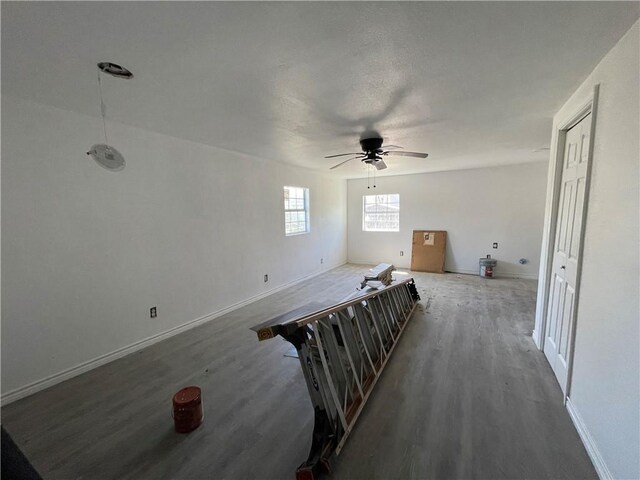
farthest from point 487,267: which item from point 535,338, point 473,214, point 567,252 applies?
point 567,252

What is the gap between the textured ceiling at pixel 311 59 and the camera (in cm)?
121

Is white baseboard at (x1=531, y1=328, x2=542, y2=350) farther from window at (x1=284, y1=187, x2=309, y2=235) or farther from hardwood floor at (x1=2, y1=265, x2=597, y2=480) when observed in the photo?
window at (x1=284, y1=187, x2=309, y2=235)

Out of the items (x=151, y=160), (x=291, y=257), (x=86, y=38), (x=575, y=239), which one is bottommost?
(x=291, y=257)

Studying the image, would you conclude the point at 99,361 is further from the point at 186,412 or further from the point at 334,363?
the point at 334,363

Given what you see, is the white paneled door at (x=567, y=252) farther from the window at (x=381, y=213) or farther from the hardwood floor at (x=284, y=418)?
the window at (x=381, y=213)

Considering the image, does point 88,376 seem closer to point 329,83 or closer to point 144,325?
point 144,325

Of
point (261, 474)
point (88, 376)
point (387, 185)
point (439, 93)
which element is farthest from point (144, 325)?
point (387, 185)

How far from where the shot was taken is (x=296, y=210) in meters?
5.51

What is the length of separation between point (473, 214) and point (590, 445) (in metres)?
5.18

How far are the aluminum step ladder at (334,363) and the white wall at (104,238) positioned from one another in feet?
5.84

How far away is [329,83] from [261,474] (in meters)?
2.44

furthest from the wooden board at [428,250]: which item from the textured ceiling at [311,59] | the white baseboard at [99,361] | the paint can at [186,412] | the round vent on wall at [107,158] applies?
the round vent on wall at [107,158]

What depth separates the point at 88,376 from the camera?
2408 mm

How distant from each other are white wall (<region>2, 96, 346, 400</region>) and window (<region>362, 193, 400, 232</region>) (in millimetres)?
3720
